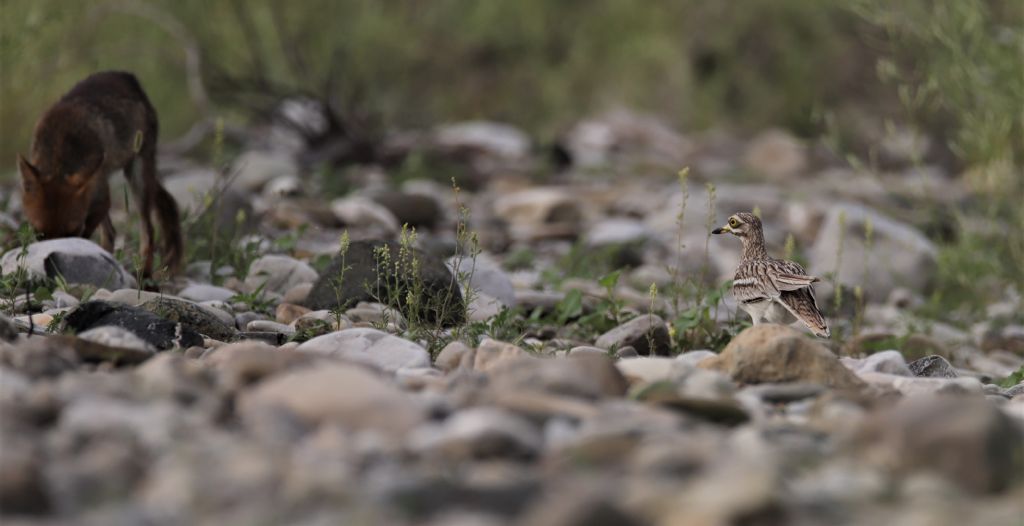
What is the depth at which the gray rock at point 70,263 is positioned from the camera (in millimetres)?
5453

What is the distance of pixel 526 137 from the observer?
17.8 meters

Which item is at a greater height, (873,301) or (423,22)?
(423,22)

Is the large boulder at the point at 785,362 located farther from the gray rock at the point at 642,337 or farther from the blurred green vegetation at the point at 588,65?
the blurred green vegetation at the point at 588,65

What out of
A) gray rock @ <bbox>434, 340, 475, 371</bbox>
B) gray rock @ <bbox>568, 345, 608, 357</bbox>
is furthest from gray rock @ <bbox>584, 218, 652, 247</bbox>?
gray rock @ <bbox>434, 340, 475, 371</bbox>

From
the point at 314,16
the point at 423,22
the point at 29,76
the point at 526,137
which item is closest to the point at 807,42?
the point at 526,137

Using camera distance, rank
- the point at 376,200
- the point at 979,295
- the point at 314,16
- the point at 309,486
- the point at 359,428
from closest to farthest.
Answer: the point at 309,486 → the point at 359,428 → the point at 979,295 → the point at 376,200 → the point at 314,16

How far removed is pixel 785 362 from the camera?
12.6ft

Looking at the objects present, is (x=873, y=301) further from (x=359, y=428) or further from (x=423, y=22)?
(x=423, y=22)

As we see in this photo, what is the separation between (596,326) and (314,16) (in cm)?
823

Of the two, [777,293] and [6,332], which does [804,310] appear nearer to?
[777,293]

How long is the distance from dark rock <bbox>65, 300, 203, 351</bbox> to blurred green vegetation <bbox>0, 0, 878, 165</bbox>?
21.8 feet

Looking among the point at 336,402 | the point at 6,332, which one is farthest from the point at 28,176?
the point at 336,402

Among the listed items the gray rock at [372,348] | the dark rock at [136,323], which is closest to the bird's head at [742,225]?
the gray rock at [372,348]

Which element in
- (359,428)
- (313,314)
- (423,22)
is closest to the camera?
(359,428)
